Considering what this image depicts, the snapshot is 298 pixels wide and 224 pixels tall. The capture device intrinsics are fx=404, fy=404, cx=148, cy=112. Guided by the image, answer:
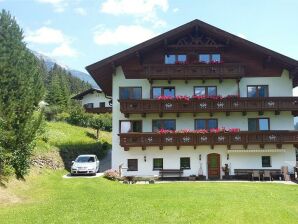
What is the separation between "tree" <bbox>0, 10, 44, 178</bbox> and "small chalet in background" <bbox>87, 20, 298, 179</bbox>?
9512 mm

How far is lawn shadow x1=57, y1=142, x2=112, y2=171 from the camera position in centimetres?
3441

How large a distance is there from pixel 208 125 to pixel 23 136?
640 inches

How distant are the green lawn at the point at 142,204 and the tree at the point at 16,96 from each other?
2.06 m

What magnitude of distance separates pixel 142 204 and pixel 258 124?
1798cm

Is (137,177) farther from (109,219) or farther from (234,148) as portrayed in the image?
(109,219)

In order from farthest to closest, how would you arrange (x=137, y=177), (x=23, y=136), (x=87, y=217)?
(x=137, y=177) → (x=23, y=136) → (x=87, y=217)

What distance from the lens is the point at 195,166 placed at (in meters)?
33.3

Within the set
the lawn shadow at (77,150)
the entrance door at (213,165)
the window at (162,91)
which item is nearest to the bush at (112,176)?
the lawn shadow at (77,150)

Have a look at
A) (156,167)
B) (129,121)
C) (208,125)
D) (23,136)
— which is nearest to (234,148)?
(208,125)

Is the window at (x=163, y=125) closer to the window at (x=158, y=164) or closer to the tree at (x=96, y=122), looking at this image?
the window at (x=158, y=164)

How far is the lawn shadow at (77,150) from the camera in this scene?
34406 mm

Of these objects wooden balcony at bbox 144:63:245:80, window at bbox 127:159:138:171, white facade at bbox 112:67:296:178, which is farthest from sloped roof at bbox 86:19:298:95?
window at bbox 127:159:138:171

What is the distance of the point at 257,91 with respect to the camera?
113ft

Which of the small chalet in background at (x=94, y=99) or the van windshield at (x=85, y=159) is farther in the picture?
the small chalet in background at (x=94, y=99)
